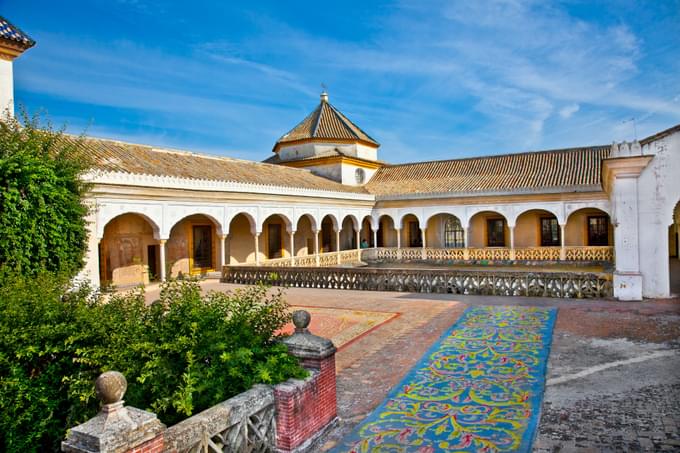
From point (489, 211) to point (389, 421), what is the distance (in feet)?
74.2

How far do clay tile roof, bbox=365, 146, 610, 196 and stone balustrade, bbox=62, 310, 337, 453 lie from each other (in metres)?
22.1

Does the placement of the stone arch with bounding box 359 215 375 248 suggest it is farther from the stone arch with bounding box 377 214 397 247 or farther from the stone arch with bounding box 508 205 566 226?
the stone arch with bounding box 508 205 566 226

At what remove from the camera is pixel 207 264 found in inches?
848

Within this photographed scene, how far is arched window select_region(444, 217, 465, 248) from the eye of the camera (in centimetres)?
2858

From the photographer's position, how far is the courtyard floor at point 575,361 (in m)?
4.76

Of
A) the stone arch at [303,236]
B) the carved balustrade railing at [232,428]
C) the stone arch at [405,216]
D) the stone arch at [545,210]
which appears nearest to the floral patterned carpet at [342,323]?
the carved balustrade railing at [232,428]

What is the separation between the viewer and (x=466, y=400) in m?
5.69

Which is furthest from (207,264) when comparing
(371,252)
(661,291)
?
(661,291)

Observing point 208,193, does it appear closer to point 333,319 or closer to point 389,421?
point 333,319

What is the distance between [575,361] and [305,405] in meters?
4.50

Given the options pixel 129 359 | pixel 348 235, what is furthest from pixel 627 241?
pixel 348 235

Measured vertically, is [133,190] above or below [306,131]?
below

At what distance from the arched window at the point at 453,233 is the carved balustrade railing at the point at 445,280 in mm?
13869

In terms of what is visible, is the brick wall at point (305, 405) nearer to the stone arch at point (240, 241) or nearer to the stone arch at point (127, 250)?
the stone arch at point (127, 250)
